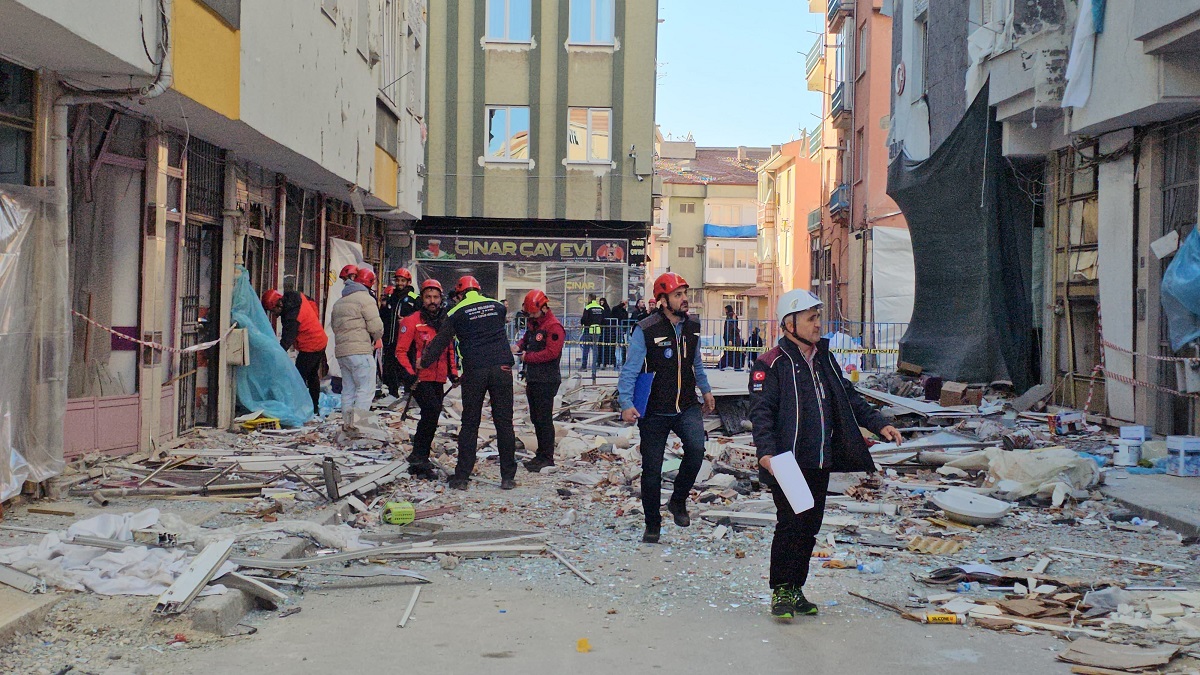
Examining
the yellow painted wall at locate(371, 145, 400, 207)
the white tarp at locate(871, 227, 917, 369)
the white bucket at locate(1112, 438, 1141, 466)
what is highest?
the yellow painted wall at locate(371, 145, 400, 207)

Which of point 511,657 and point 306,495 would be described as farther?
point 306,495

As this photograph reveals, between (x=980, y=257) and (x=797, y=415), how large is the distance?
44.9 feet

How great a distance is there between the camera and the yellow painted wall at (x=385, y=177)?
869 inches

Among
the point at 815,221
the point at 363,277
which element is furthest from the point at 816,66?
the point at 363,277

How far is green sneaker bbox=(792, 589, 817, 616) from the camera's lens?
6.56 meters

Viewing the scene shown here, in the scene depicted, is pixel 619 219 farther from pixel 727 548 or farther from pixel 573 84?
pixel 727 548

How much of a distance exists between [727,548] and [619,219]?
24054 millimetres

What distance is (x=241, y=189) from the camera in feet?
52.0

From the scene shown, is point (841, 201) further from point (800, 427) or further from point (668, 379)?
point (800, 427)

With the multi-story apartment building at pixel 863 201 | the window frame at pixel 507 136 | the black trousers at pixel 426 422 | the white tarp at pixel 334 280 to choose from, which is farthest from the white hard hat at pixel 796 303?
the window frame at pixel 507 136

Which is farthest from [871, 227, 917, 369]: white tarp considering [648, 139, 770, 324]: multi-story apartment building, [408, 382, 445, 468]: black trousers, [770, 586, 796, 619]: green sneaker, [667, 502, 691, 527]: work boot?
[648, 139, 770, 324]: multi-story apartment building

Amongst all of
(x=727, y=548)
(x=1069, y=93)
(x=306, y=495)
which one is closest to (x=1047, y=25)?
(x=1069, y=93)

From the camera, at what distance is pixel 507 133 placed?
3253cm

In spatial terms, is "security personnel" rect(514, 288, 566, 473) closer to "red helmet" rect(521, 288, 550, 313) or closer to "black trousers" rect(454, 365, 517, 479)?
"red helmet" rect(521, 288, 550, 313)
